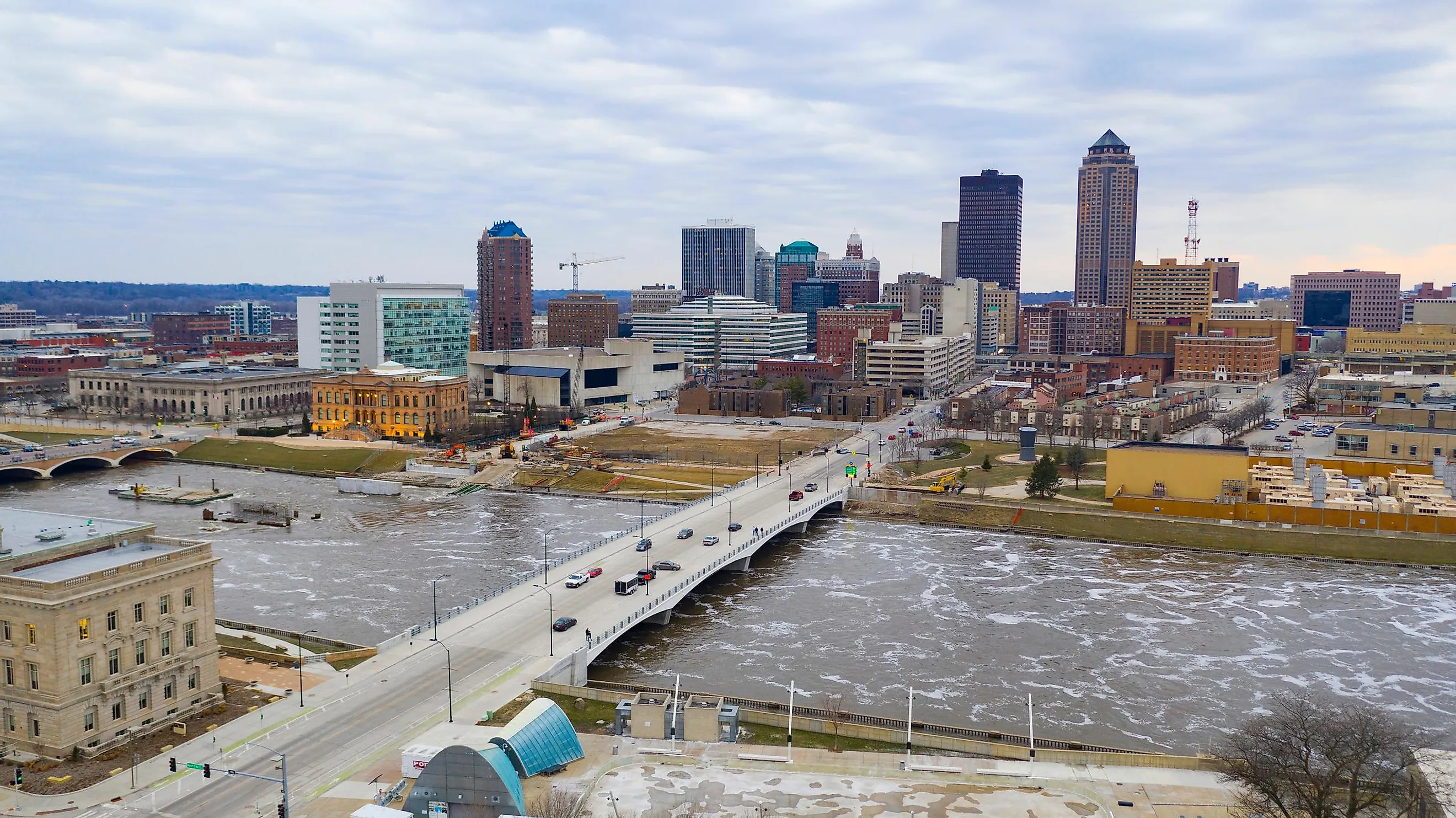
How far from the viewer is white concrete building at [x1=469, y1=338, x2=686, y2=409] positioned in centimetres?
16938

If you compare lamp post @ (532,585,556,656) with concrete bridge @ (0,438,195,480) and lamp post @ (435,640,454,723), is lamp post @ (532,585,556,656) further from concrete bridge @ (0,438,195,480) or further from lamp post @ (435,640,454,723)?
concrete bridge @ (0,438,195,480)

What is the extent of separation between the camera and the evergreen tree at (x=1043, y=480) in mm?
100125

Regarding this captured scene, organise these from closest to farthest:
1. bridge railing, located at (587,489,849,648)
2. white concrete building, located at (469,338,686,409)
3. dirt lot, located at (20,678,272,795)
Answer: dirt lot, located at (20,678,272,795)
bridge railing, located at (587,489,849,648)
white concrete building, located at (469,338,686,409)

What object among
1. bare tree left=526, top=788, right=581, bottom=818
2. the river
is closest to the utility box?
bare tree left=526, top=788, right=581, bottom=818

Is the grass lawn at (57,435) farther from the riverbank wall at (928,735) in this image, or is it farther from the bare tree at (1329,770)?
the bare tree at (1329,770)

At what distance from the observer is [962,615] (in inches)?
2714

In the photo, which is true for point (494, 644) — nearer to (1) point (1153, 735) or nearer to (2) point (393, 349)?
(1) point (1153, 735)

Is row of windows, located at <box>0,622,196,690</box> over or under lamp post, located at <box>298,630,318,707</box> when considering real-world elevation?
over

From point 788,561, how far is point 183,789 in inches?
1950

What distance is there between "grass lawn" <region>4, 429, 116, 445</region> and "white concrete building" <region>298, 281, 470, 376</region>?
1692 inches

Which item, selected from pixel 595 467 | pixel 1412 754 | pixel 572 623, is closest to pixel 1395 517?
pixel 1412 754

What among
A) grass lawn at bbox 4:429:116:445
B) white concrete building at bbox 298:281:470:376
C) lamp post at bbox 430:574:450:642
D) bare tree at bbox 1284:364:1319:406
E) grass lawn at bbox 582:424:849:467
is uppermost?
white concrete building at bbox 298:281:470:376

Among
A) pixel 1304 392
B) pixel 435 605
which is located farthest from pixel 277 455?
pixel 1304 392

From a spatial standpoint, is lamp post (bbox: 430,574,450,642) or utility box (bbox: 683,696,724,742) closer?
utility box (bbox: 683,696,724,742)
